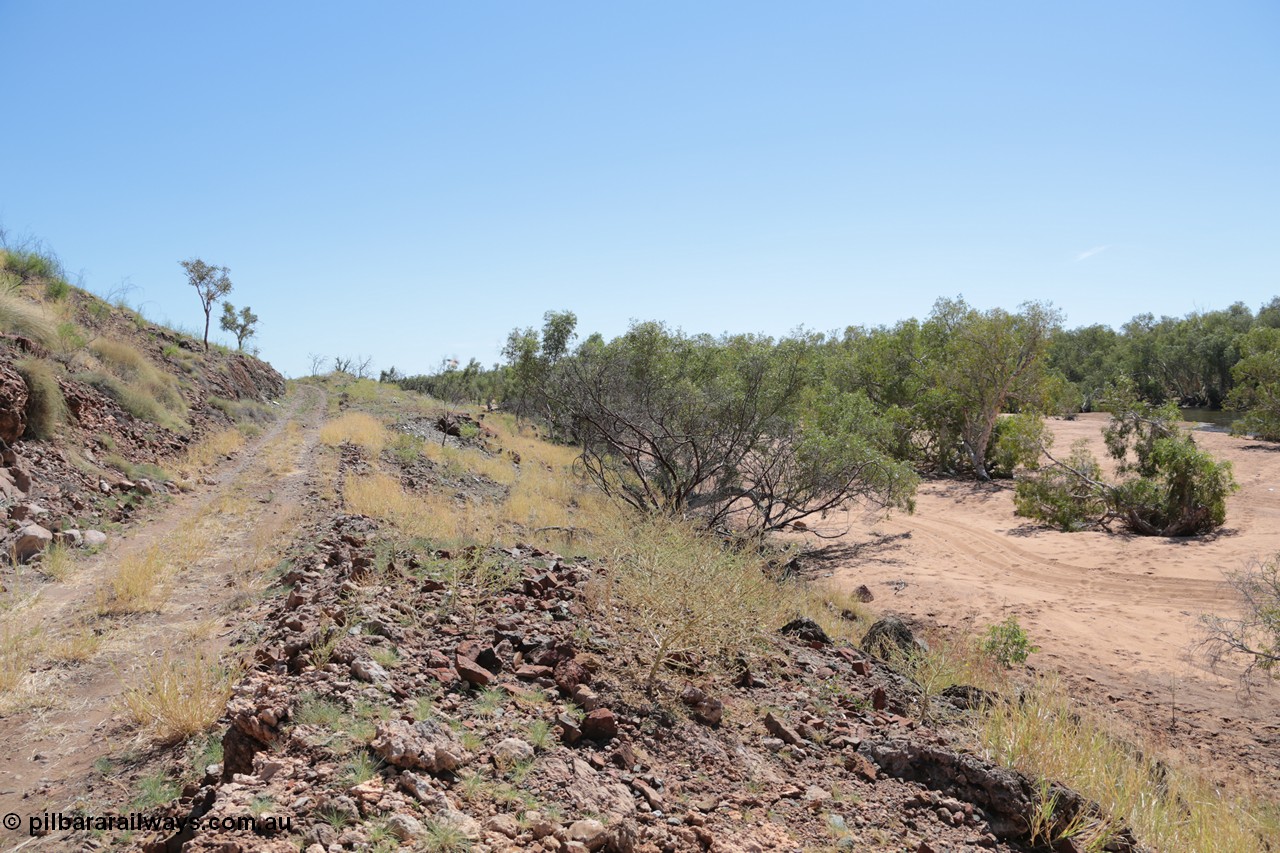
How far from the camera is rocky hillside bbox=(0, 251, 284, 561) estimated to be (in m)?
8.12

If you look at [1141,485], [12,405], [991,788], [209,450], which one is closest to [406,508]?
[12,405]

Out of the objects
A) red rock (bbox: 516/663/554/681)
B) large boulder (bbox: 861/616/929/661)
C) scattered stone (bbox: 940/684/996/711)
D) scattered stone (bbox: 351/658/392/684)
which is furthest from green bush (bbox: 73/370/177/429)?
scattered stone (bbox: 940/684/996/711)

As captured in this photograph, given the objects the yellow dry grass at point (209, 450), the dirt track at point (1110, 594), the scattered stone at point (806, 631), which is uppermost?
the yellow dry grass at point (209, 450)

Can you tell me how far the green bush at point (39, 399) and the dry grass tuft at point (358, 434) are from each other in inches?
267

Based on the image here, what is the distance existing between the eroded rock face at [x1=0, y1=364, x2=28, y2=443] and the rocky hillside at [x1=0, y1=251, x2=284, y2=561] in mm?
15

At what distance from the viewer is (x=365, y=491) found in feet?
36.7

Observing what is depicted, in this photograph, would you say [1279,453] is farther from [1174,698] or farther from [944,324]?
[1174,698]

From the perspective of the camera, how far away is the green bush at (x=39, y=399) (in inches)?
363

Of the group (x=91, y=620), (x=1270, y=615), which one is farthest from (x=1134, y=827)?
(x=91, y=620)

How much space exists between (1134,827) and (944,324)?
27834mm

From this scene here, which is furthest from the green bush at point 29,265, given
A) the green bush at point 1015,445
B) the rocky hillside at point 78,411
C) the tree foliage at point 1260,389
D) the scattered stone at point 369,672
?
the tree foliage at point 1260,389

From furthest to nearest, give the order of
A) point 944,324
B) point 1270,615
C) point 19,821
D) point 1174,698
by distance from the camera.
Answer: point 944,324, point 1174,698, point 1270,615, point 19,821

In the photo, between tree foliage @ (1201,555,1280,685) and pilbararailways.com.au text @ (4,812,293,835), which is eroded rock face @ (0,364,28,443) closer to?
pilbararailways.com.au text @ (4,812,293,835)

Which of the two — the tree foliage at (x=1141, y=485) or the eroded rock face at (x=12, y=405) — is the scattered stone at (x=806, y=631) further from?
the tree foliage at (x=1141, y=485)
